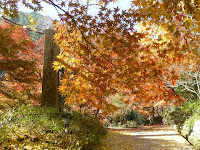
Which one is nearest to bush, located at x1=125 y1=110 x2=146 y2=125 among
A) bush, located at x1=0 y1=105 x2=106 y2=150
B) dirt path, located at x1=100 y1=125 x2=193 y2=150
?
dirt path, located at x1=100 y1=125 x2=193 y2=150

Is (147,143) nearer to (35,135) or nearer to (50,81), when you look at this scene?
(50,81)

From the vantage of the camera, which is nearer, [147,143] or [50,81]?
[50,81]

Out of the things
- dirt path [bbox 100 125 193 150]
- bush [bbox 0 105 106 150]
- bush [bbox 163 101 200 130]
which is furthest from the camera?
bush [bbox 163 101 200 130]

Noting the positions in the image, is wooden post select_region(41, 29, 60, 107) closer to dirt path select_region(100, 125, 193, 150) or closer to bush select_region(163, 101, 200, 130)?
dirt path select_region(100, 125, 193, 150)

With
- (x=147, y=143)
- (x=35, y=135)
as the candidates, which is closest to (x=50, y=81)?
(x=35, y=135)

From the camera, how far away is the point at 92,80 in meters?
4.98

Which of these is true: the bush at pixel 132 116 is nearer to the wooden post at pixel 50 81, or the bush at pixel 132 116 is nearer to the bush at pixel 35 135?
the wooden post at pixel 50 81

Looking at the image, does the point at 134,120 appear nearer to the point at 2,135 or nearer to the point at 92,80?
the point at 92,80

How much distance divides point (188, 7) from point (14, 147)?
11.5ft

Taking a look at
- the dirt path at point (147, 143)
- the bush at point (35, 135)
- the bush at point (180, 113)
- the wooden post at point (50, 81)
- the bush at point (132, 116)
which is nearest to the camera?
the bush at point (35, 135)

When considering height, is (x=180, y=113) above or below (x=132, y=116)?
above

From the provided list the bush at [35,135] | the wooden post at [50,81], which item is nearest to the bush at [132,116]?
the wooden post at [50,81]

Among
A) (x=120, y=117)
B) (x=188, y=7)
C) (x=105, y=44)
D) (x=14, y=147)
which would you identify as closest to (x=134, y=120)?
(x=120, y=117)

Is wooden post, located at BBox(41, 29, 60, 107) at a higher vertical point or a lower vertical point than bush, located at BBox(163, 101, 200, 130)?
higher
